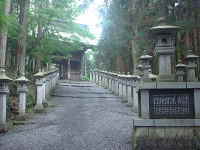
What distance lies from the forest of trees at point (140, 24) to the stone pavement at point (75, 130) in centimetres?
434

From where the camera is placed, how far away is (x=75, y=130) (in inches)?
331

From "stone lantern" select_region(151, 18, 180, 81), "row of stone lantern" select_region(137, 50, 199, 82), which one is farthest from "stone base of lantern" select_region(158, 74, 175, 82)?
"row of stone lantern" select_region(137, 50, 199, 82)

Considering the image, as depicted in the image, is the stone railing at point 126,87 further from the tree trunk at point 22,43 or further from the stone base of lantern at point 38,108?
the tree trunk at point 22,43

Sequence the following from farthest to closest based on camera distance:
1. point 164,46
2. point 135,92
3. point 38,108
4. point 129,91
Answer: point 129,91 → point 135,92 → point 38,108 → point 164,46

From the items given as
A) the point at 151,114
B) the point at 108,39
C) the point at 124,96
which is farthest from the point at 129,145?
the point at 108,39

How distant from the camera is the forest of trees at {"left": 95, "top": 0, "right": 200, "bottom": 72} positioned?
40.9 ft

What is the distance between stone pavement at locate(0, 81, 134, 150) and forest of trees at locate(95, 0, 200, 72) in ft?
14.2

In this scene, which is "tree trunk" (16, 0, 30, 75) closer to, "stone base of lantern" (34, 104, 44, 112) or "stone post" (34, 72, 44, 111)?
"stone post" (34, 72, 44, 111)

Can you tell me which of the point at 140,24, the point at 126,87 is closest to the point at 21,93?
the point at 126,87

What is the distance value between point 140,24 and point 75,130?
29.9 feet

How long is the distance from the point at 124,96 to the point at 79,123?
5810 millimetres

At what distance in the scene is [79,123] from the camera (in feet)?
31.0

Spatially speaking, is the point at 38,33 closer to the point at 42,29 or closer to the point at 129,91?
the point at 42,29

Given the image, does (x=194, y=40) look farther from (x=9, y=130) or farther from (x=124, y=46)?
(x=9, y=130)
